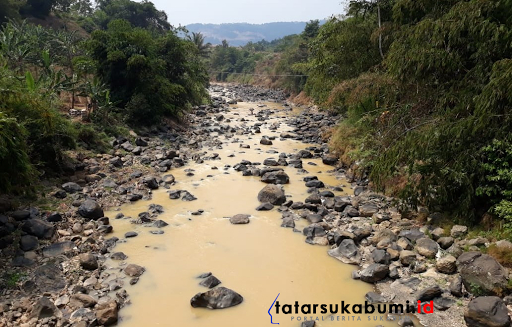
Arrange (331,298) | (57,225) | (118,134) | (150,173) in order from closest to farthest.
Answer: (331,298)
(57,225)
(150,173)
(118,134)

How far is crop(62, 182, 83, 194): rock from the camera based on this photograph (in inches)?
423

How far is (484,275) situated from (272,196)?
20.3ft

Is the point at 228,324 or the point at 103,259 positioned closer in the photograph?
the point at 228,324

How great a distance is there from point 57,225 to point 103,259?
1893 millimetres

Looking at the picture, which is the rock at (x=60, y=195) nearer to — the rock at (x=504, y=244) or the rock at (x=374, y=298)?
the rock at (x=374, y=298)

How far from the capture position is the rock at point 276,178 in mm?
13094

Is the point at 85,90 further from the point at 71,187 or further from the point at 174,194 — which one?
the point at 174,194

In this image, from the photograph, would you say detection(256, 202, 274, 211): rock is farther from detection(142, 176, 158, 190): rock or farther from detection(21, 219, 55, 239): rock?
detection(21, 219, 55, 239): rock

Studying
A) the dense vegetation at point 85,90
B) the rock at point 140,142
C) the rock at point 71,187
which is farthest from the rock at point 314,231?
the rock at point 140,142

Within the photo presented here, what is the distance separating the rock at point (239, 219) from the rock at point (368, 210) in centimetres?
308

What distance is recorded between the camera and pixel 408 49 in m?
8.63

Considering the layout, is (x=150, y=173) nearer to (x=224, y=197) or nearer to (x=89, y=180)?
(x=89, y=180)

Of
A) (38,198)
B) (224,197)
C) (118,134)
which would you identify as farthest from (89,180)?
(118,134)

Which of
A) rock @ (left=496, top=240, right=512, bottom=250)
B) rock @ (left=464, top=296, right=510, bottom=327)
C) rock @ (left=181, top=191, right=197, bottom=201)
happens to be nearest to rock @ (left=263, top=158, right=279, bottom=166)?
rock @ (left=181, top=191, right=197, bottom=201)
